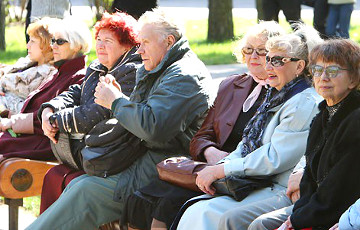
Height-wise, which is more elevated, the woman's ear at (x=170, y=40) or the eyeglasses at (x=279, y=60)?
the eyeglasses at (x=279, y=60)

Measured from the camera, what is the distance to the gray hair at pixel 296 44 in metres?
4.33

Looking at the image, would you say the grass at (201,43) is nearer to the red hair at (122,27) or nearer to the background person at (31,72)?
the background person at (31,72)

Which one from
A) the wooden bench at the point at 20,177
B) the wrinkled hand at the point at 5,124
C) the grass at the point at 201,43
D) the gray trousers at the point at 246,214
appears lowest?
the grass at the point at 201,43

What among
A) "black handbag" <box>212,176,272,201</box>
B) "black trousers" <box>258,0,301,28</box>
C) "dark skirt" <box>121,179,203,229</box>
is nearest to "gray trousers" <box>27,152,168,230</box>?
"dark skirt" <box>121,179,203,229</box>

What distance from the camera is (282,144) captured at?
Answer: 165 inches

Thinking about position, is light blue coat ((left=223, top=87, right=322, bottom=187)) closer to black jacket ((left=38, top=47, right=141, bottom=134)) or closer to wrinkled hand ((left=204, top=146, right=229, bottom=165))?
wrinkled hand ((left=204, top=146, right=229, bottom=165))

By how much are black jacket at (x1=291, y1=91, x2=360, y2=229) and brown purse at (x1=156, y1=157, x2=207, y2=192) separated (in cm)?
86

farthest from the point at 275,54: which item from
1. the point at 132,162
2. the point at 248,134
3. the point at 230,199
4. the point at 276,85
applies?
the point at 132,162

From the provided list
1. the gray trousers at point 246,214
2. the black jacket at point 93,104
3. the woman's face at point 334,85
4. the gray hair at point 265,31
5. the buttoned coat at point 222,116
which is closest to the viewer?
the woman's face at point 334,85

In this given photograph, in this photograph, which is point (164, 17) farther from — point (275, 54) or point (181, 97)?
point (275, 54)

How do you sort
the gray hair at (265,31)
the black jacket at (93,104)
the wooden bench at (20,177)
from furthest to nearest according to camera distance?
1. the wooden bench at (20,177)
2. the black jacket at (93,104)
3. the gray hair at (265,31)

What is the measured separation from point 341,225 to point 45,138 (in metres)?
3.17

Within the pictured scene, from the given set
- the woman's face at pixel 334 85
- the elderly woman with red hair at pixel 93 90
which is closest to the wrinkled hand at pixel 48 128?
the elderly woman with red hair at pixel 93 90

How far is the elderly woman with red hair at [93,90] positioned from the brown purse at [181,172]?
2.84ft
